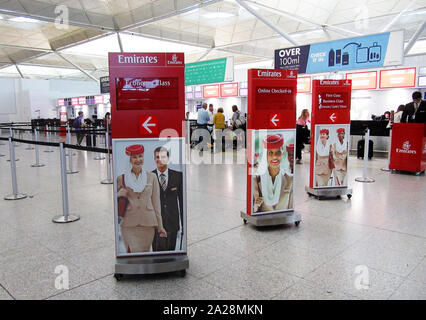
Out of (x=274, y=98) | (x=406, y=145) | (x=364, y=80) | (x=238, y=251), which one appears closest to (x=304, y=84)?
(x=364, y=80)

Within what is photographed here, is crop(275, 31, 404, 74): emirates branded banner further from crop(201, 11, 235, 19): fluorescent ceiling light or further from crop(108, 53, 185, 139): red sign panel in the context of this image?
crop(108, 53, 185, 139): red sign panel

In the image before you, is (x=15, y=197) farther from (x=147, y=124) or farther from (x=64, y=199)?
(x=147, y=124)

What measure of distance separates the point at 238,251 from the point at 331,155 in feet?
9.35

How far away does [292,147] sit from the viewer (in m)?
4.21

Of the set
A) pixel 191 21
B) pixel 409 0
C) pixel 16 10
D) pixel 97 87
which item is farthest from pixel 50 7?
pixel 97 87

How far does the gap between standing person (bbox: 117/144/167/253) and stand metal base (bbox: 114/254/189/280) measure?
0.10m

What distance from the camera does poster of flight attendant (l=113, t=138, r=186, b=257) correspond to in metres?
2.81

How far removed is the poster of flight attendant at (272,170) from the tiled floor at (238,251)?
0.32 m

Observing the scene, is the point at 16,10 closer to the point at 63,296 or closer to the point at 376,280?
the point at 63,296

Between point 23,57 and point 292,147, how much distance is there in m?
26.7

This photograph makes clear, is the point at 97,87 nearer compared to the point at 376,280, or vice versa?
the point at 376,280

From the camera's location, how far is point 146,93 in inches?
109

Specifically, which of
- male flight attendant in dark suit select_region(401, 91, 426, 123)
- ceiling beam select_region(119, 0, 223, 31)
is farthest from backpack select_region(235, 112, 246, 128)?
male flight attendant in dark suit select_region(401, 91, 426, 123)

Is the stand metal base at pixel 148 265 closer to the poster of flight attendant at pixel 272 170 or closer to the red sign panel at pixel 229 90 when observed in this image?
the poster of flight attendant at pixel 272 170
